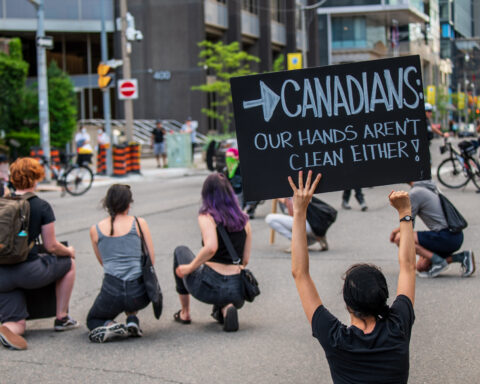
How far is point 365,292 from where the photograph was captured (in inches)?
120

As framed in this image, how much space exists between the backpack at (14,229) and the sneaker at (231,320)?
1737 mm

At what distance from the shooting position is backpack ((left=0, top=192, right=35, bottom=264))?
5.72 m

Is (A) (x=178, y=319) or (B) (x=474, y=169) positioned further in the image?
(B) (x=474, y=169)

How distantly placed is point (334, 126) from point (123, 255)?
2.79 meters

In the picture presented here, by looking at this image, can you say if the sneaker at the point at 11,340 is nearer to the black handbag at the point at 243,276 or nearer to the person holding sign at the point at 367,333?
the black handbag at the point at 243,276

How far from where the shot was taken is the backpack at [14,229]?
5719 mm

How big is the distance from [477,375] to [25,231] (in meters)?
3.58

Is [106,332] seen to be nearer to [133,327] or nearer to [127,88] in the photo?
[133,327]

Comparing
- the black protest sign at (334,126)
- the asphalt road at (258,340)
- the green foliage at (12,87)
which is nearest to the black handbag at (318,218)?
the asphalt road at (258,340)

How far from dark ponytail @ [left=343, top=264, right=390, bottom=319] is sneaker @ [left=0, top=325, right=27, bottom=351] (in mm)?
3529

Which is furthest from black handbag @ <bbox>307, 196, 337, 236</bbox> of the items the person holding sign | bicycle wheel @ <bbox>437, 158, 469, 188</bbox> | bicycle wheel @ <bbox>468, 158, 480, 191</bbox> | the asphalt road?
bicycle wheel @ <bbox>437, 158, 469, 188</bbox>

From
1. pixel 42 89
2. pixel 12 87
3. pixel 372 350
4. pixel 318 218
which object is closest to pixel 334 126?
pixel 372 350

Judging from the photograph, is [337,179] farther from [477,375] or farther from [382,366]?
[477,375]

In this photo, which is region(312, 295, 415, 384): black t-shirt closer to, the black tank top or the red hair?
the black tank top
